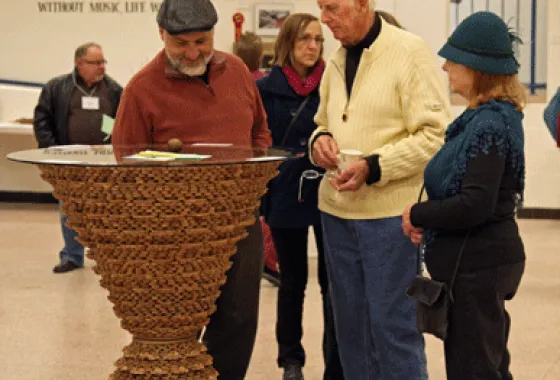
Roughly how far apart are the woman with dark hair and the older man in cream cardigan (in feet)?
2.65

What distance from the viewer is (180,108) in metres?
3.24

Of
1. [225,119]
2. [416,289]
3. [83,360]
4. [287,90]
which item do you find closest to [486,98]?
[416,289]

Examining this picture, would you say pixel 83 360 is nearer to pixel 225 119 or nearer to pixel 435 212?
pixel 225 119

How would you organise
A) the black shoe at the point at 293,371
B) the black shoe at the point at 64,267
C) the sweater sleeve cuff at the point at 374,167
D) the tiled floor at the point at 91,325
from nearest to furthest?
the sweater sleeve cuff at the point at 374,167 < the black shoe at the point at 293,371 < the tiled floor at the point at 91,325 < the black shoe at the point at 64,267

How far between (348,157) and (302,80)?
3.85ft

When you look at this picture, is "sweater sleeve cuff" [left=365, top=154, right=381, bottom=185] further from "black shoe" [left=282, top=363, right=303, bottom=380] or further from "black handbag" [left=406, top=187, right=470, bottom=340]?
"black shoe" [left=282, top=363, right=303, bottom=380]

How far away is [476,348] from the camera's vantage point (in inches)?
113

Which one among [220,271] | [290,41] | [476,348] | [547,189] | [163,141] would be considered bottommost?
[547,189]

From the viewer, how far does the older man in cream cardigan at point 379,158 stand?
3.36m

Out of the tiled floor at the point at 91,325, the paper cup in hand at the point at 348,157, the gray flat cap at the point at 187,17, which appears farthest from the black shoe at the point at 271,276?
the gray flat cap at the point at 187,17

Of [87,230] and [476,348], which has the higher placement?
[87,230]

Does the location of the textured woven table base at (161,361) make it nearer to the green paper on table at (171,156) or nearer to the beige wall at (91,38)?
the green paper on table at (171,156)

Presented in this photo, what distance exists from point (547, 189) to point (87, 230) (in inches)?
310

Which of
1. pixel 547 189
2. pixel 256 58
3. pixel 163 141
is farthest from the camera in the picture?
pixel 547 189
